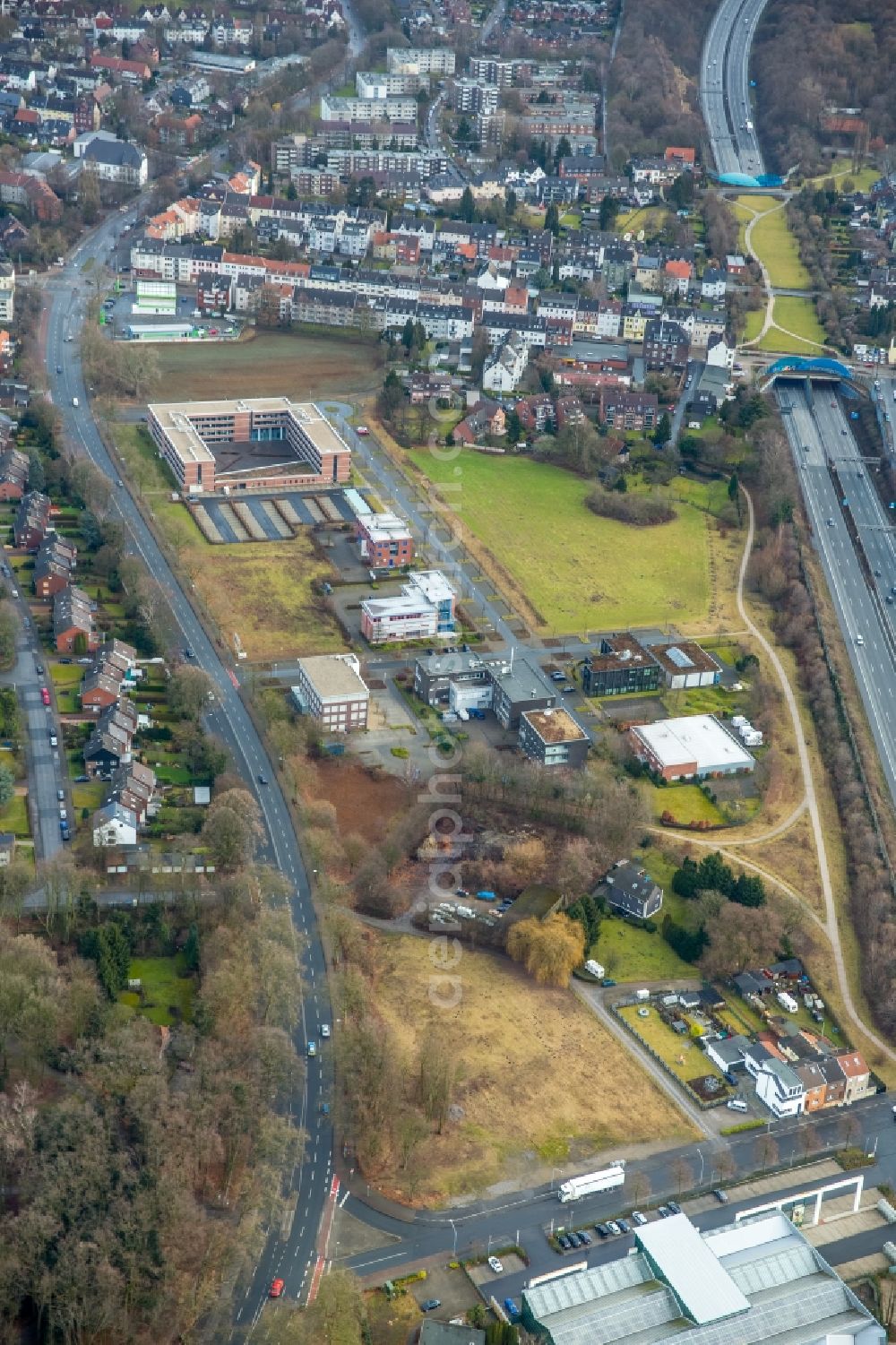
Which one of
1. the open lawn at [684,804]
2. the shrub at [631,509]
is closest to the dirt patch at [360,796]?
Result: the open lawn at [684,804]

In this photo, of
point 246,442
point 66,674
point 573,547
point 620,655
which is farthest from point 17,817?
point 246,442

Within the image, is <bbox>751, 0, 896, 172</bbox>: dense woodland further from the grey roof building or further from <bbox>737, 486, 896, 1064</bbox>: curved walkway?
the grey roof building

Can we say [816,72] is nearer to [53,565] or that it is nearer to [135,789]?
[53,565]

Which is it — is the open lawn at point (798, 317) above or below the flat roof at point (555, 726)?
above

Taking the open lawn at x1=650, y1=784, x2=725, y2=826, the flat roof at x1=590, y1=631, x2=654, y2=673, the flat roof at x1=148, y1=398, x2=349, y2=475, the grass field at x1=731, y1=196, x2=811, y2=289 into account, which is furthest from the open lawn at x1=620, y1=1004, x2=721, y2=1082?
the grass field at x1=731, y1=196, x2=811, y2=289

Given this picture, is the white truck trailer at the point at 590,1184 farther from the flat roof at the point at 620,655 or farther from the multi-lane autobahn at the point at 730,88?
the multi-lane autobahn at the point at 730,88

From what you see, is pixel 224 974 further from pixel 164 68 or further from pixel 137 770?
pixel 164 68
